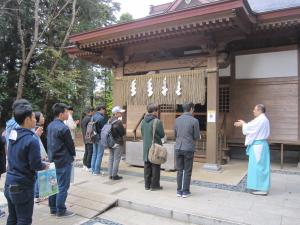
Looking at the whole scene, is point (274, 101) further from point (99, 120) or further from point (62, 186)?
point (62, 186)

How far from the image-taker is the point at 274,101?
9039mm

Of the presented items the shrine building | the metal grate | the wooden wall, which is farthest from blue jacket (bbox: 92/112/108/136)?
the wooden wall

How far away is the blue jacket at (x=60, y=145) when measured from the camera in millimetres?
4895

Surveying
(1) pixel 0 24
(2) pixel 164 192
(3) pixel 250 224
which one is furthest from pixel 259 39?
(1) pixel 0 24

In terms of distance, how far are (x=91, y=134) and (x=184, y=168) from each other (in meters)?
3.27

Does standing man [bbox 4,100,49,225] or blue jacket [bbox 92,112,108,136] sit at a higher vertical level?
blue jacket [bbox 92,112,108,136]

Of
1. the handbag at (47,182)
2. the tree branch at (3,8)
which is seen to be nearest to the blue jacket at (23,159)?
the handbag at (47,182)

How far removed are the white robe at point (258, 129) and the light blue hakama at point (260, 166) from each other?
0.10 metres

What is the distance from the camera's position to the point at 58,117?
504 cm

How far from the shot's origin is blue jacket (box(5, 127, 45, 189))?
348cm

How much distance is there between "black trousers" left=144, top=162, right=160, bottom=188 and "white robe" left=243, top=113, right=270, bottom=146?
80.1 inches

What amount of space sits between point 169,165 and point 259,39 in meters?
4.71

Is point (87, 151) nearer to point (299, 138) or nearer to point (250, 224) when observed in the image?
point (250, 224)

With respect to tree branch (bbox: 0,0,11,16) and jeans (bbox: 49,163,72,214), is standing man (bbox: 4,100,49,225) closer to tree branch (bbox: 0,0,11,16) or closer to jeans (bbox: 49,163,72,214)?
jeans (bbox: 49,163,72,214)
